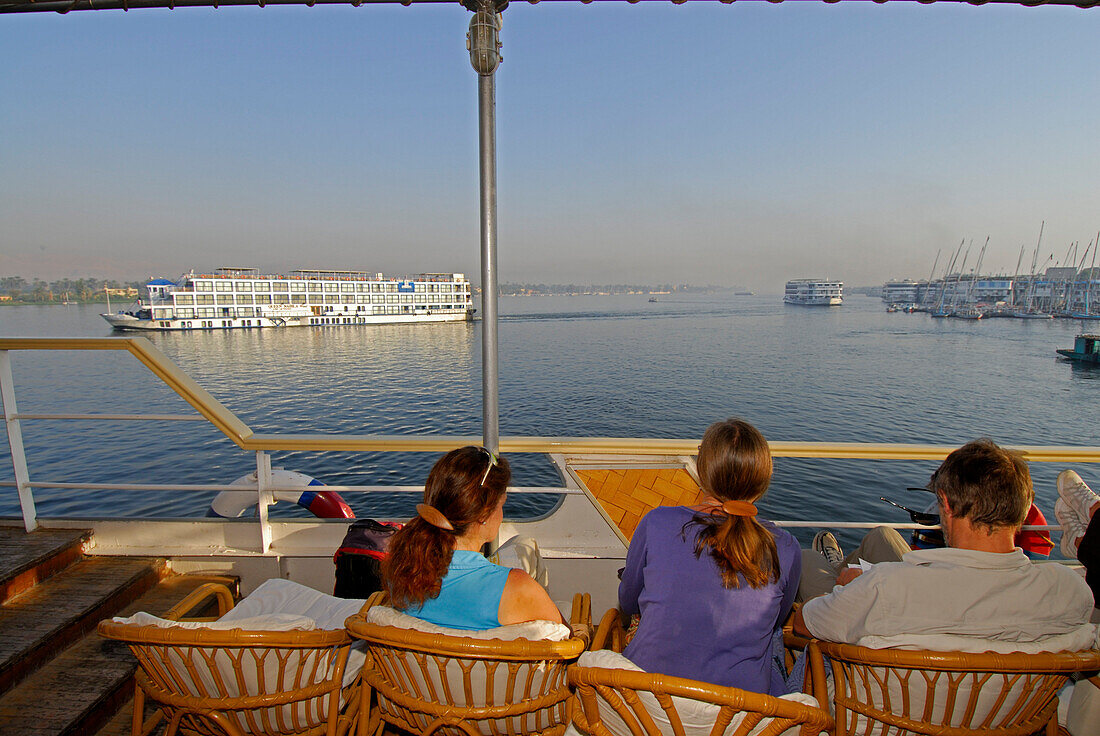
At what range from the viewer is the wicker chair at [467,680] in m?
1.06

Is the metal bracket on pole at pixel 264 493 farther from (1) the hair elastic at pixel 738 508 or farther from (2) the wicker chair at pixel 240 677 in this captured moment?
(1) the hair elastic at pixel 738 508

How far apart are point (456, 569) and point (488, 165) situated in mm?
1503

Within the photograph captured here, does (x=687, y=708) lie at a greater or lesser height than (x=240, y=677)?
greater

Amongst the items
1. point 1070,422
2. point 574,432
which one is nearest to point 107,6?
point 574,432

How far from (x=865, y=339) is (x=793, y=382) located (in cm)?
2571

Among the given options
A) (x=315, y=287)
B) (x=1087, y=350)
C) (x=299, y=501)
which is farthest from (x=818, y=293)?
(x=299, y=501)

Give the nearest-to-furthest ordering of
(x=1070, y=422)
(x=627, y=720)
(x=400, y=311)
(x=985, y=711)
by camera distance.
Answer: (x=627, y=720)
(x=985, y=711)
(x=1070, y=422)
(x=400, y=311)

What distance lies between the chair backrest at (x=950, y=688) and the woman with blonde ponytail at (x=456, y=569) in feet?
2.30

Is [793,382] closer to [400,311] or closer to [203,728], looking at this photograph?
[203,728]

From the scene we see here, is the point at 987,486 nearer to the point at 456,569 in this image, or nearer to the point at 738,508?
the point at 738,508

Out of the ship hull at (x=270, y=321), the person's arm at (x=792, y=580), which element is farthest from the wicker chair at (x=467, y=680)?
the ship hull at (x=270, y=321)

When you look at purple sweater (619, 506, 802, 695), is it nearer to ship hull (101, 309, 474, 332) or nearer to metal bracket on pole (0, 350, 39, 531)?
metal bracket on pole (0, 350, 39, 531)

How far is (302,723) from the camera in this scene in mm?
1319

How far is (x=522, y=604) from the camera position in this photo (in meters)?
1.25
